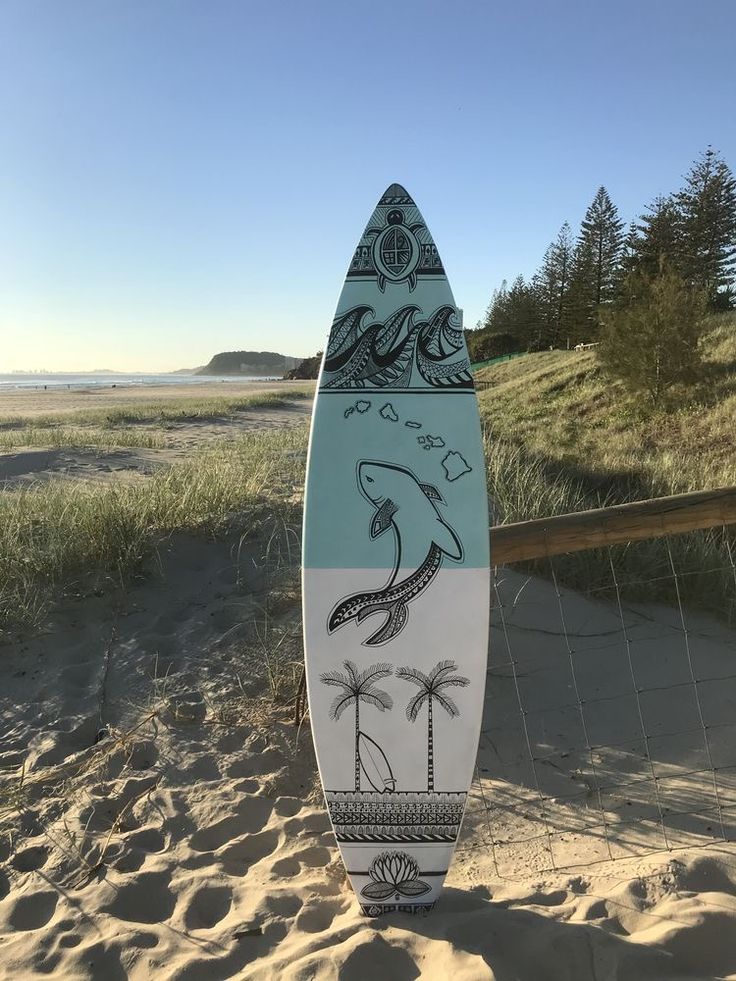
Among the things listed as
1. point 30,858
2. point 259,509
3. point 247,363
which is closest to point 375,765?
point 30,858

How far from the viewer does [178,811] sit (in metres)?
2.63

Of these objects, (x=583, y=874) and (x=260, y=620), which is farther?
(x=260, y=620)

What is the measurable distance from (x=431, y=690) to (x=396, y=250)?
1.60m

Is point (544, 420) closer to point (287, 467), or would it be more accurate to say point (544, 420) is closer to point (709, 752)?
point (287, 467)

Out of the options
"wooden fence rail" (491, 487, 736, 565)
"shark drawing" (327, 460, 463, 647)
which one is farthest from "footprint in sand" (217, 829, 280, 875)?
"wooden fence rail" (491, 487, 736, 565)

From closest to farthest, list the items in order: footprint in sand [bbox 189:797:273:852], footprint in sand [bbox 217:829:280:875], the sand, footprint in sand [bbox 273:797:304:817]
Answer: footprint in sand [bbox 217:829:280:875] < footprint in sand [bbox 189:797:273:852] < footprint in sand [bbox 273:797:304:817] < the sand

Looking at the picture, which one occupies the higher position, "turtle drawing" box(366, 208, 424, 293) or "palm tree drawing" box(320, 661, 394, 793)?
"turtle drawing" box(366, 208, 424, 293)

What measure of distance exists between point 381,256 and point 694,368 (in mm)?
12811

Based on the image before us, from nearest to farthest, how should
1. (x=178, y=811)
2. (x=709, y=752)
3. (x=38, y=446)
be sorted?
(x=178, y=811) → (x=709, y=752) → (x=38, y=446)

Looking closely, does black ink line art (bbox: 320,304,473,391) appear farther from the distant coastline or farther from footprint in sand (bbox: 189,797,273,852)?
the distant coastline

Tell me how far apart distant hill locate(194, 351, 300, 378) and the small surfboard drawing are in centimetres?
15334

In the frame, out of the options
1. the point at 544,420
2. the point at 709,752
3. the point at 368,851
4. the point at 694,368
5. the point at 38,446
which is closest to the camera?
the point at 368,851

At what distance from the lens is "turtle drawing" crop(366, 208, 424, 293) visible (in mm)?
2252

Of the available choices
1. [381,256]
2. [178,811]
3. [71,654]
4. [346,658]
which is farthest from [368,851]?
[71,654]
